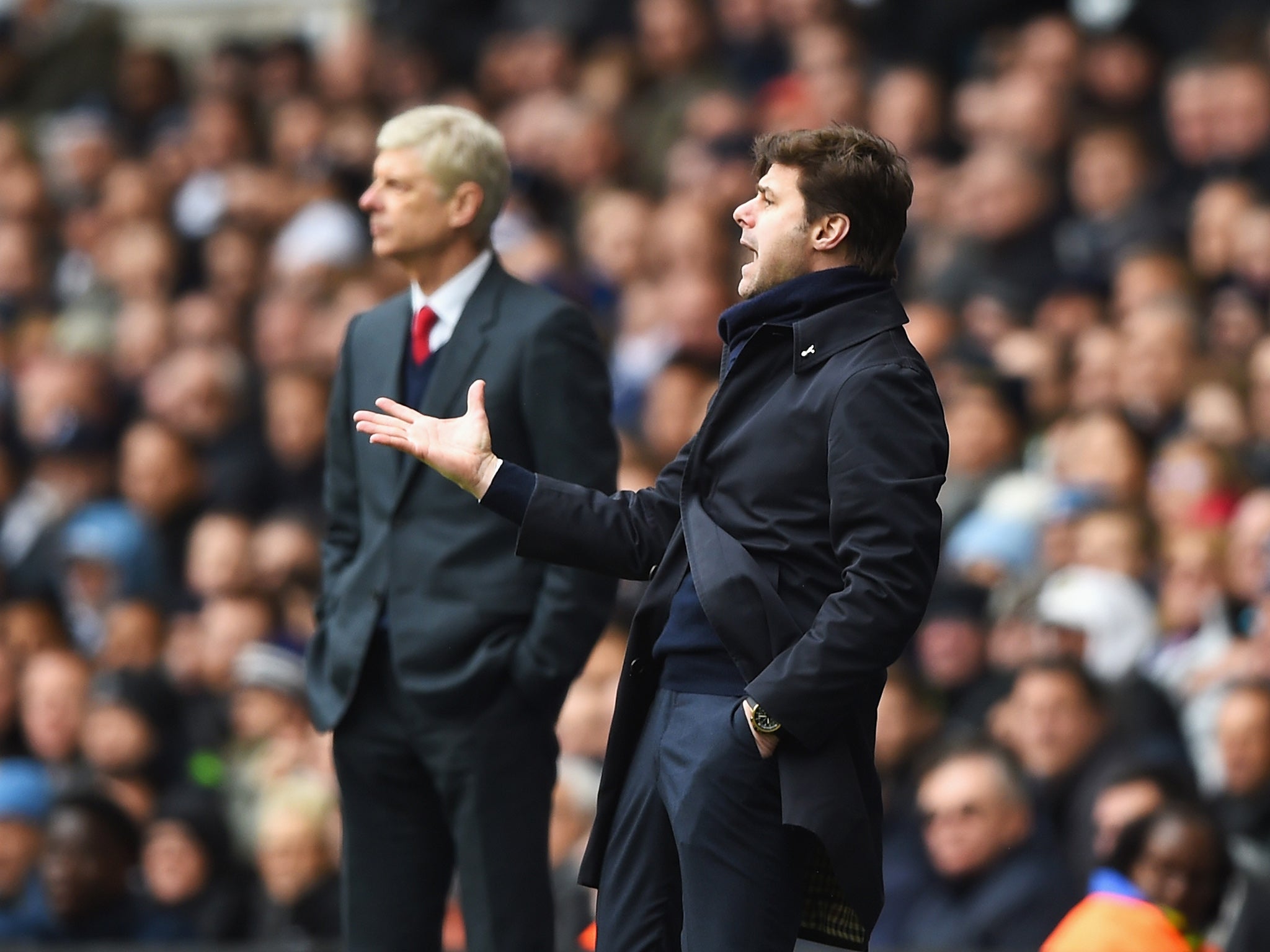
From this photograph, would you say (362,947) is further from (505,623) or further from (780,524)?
(780,524)

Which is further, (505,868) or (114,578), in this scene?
(114,578)

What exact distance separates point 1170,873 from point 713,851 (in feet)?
7.26

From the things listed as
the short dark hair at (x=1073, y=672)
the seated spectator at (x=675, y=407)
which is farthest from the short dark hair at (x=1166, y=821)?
the seated spectator at (x=675, y=407)

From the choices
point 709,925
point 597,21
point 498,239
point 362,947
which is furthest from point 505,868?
point 597,21

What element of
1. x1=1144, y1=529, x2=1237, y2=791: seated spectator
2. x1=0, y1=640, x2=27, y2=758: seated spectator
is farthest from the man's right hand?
x1=0, y1=640, x2=27, y2=758: seated spectator

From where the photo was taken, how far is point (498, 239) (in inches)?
384

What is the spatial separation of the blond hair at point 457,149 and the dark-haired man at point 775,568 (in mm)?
905

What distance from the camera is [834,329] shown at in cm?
345

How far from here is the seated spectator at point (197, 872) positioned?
23.2 feet

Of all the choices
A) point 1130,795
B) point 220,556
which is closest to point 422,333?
point 1130,795

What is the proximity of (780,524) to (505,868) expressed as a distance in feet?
3.86

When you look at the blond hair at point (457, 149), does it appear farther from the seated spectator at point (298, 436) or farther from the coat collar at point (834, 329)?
the seated spectator at point (298, 436)

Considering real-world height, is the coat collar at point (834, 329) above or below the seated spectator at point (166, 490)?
above

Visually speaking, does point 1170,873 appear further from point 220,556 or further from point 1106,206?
point 220,556
